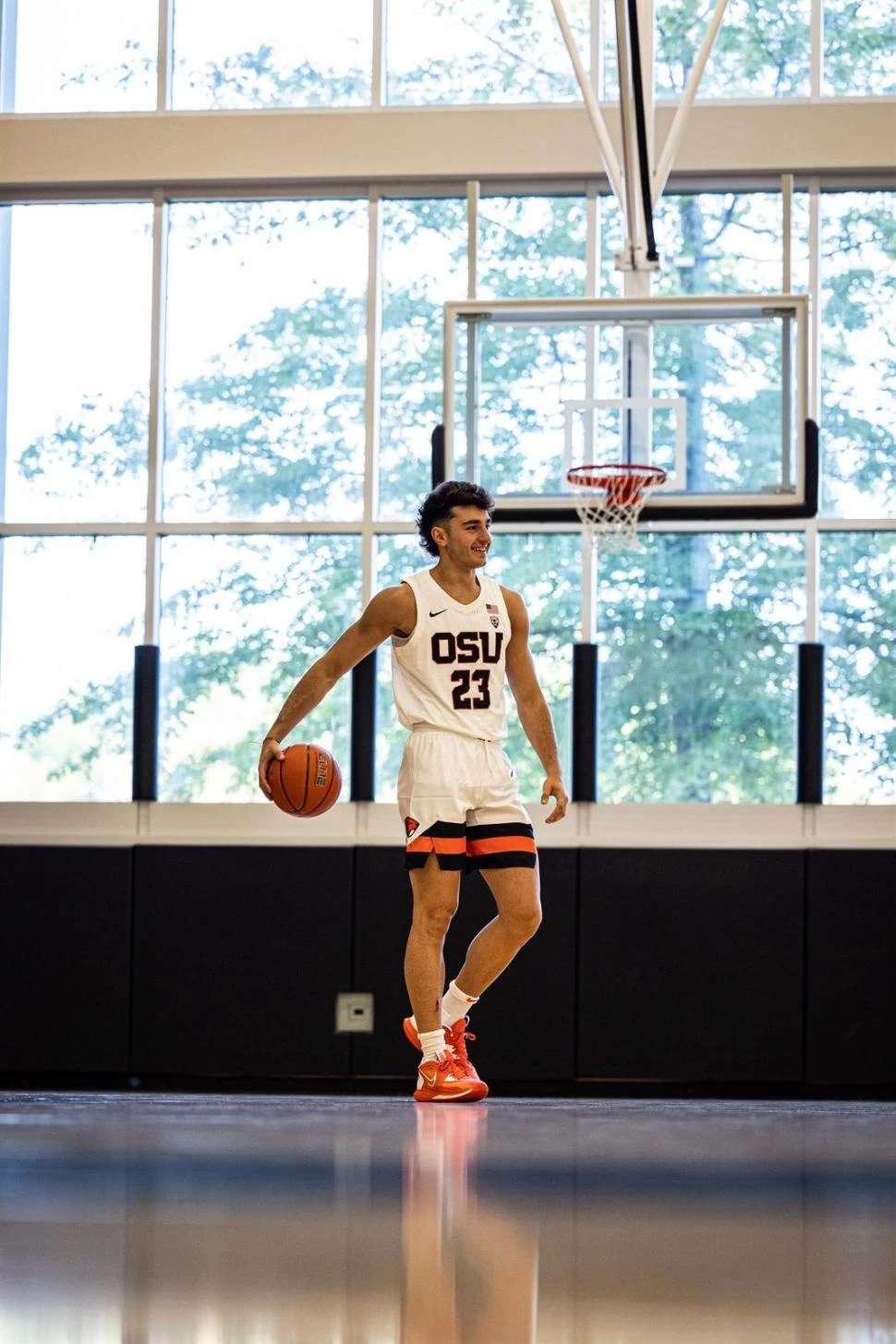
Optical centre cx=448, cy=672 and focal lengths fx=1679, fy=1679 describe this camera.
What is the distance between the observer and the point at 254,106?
910 cm

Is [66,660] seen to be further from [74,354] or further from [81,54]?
[81,54]

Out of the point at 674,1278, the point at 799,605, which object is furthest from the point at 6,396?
the point at 674,1278

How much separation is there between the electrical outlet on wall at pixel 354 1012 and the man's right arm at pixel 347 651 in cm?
323

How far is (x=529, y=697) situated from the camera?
5566 millimetres

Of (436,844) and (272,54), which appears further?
(272,54)

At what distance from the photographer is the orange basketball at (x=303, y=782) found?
18.2 ft

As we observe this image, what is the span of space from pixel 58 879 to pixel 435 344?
3448 mm

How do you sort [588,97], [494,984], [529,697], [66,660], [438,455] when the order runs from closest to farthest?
[529,697], [588,97], [438,455], [494,984], [66,660]

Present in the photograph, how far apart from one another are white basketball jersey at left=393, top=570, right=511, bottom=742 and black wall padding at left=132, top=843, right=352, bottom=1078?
129 inches

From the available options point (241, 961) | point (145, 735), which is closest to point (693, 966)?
point (241, 961)

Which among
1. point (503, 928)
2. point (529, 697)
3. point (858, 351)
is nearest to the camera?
point (503, 928)

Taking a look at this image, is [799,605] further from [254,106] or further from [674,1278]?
[674,1278]

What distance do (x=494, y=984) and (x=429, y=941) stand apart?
336 centimetres

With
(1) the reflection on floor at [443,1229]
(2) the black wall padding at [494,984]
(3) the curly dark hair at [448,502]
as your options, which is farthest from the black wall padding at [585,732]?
(1) the reflection on floor at [443,1229]
